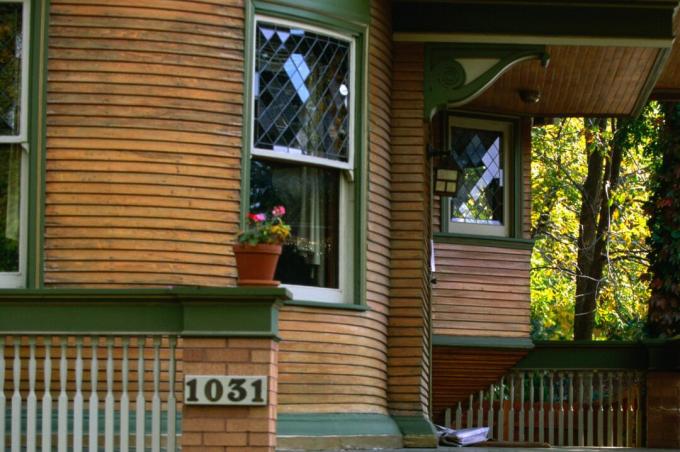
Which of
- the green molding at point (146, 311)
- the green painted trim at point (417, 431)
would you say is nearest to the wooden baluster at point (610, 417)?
the green painted trim at point (417, 431)

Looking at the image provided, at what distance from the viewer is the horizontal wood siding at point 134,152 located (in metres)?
10.4

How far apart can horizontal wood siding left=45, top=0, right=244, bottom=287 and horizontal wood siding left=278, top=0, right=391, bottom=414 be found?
2.73 ft

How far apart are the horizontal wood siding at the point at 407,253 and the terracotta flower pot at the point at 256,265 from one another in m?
3.96

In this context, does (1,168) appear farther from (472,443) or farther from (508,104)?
(508,104)

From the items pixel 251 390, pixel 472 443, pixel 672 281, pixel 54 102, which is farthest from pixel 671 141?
pixel 251 390

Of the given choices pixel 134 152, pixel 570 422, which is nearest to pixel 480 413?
pixel 570 422

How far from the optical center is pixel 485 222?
54.1ft

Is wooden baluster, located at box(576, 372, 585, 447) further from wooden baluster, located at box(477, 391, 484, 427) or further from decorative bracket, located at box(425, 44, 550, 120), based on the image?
decorative bracket, located at box(425, 44, 550, 120)

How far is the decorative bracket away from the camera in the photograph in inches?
499

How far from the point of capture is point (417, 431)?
12156 millimetres

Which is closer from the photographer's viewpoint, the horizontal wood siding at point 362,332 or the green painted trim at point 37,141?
the green painted trim at point 37,141

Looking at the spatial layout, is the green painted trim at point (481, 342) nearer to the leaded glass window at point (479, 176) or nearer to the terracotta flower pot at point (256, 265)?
the leaded glass window at point (479, 176)

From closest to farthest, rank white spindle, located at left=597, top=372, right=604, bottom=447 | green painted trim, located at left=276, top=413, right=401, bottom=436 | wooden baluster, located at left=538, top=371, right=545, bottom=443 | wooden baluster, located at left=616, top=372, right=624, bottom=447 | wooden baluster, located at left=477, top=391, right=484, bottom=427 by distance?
1. green painted trim, located at left=276, top=413, right=401, bottom=436
2. wooden baluster, located at left=616, top=372, right=624, bottom=447
3. white spindle, located at left=597, top=372, right=604, bottom=447
4. wooden baluster, located at left=538, top=371, right=545, bottom=443
5. wooden baluster, located at left=477, top=391, right=484, bottom=427

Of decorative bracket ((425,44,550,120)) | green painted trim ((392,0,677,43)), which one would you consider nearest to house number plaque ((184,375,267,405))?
decorative bracket ((425,44,550,120))
